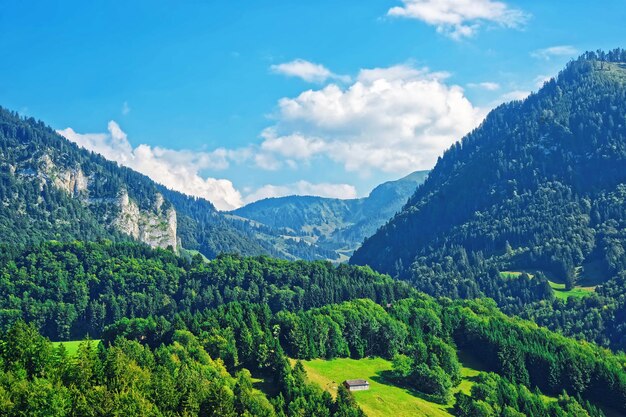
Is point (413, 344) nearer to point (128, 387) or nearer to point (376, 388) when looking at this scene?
point (376, 388)

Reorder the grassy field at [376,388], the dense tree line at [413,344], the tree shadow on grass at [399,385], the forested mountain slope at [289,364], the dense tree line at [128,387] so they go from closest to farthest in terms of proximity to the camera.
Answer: the dense tree line at [128,387], the forested mountain slope at [289,364], the grassy field at [376,388], the tree shadow on grass at [399,385], the dense tree line at [413,344]

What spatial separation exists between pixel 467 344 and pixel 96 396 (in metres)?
121

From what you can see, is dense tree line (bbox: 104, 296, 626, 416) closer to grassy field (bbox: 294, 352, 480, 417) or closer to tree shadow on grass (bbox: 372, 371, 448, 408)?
tree shadow on grass (bbox: 372, 371, 448, 408)

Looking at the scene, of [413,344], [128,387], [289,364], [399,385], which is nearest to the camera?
[128,387]

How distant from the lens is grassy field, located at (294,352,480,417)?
12350 centimetres

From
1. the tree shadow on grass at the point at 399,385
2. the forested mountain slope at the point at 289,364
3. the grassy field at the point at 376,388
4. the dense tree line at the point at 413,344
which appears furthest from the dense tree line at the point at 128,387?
the tree shadow on grass at the point at 399,385

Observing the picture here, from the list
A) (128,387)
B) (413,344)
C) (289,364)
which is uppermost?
(128,387)

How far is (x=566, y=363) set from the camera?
158 meters

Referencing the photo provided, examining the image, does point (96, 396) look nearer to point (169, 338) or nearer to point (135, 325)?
point (169, 338)

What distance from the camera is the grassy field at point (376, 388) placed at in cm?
12350

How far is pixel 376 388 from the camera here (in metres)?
132

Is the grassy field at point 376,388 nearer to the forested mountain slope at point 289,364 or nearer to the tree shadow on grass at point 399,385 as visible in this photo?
the tree shadow on grass at point 399,385

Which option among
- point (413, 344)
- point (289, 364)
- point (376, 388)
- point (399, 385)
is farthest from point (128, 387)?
point (413, 344)

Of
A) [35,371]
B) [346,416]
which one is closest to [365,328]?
[346,416]
